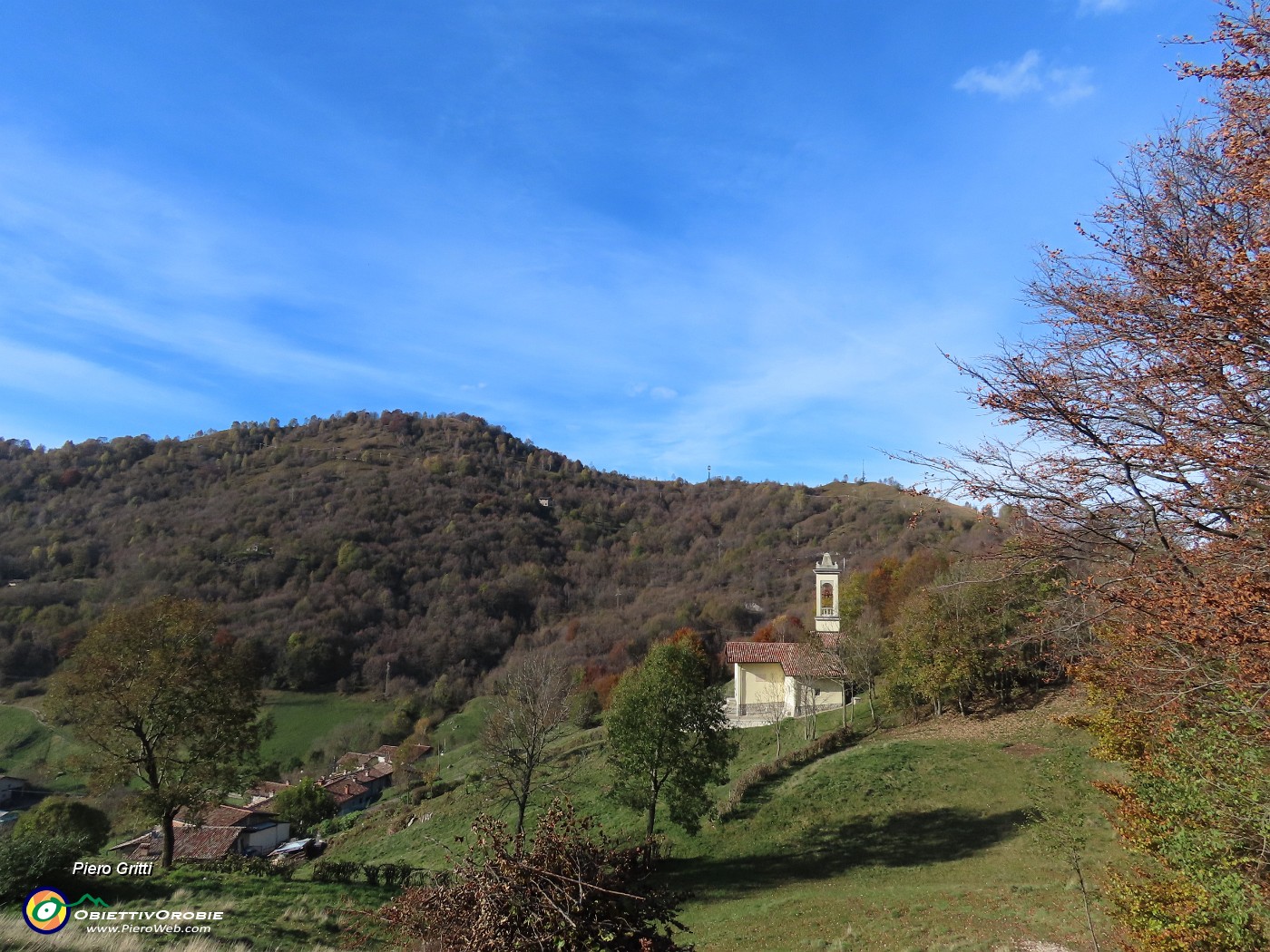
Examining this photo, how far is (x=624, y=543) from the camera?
13338 centimetres

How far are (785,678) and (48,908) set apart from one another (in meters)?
30.5

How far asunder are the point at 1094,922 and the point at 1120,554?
31.9 feet

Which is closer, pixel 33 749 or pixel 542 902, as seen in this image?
pixel 542 902

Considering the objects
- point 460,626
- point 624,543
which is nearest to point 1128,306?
point 460,626

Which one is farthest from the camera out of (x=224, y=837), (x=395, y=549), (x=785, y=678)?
(x=395, y=549)

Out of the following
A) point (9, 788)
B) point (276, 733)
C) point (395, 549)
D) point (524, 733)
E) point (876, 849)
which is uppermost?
point (395, 549)

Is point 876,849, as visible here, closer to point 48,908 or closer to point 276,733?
point 48,908

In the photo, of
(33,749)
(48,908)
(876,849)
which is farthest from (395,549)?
(48,908)

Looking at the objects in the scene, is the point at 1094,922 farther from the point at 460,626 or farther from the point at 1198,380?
the point at 460,626

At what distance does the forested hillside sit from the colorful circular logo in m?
52.9

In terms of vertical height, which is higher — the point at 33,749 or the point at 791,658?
the point at 791,658

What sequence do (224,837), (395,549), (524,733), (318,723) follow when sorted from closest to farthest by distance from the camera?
1. (524,733)
2. (224,837)
3. (318,723)
4. (395,549)

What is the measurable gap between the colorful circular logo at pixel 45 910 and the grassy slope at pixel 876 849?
20.5ft

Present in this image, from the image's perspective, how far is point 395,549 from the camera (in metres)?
108
